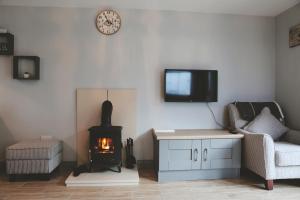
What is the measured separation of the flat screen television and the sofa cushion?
2.16ft

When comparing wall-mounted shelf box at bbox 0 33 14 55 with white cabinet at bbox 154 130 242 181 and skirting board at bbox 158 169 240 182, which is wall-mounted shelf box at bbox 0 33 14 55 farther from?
skirting board at bbox 158 169 240 182

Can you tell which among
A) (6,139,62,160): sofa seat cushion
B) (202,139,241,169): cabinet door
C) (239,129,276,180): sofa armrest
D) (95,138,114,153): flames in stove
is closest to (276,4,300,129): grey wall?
(239,129,276,180): sofa armrest

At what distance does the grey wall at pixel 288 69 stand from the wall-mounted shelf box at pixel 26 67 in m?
3.78

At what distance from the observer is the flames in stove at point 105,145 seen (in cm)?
331

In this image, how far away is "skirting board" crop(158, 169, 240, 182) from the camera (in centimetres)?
318

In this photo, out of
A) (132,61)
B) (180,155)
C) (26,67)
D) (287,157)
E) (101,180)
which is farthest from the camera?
(132,61)

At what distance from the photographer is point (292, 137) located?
10.8 ft

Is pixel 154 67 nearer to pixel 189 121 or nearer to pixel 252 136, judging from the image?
pixel 189 121

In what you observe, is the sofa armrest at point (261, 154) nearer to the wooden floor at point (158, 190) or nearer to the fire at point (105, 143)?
the wooden floor at point (158, 190)

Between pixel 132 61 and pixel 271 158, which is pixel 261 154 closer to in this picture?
pixel 271 158

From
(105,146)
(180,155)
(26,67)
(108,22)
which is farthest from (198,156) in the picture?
(26,67)

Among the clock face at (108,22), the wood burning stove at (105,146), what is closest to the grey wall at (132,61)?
the clock face at (108,22)

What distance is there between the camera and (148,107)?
372cm

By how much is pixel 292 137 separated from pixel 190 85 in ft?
5.21
